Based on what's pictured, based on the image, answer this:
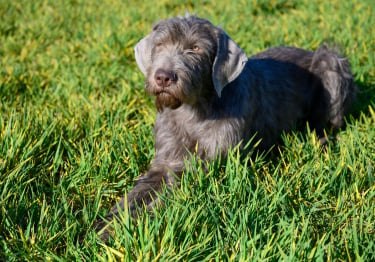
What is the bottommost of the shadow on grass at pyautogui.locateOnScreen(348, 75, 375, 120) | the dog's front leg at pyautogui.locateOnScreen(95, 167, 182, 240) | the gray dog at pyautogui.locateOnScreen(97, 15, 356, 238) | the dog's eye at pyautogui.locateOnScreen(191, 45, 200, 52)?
the shadow on grass at pyautogui.locateOnScreen(348, 75, 375, 120)

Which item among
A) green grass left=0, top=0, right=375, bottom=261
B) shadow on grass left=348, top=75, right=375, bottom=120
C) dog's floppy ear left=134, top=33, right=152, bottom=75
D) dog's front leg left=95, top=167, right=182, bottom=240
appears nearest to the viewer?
green grass left=0, top=0, right=375, bottom=261

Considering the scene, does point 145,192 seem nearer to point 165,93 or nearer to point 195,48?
point 165,93

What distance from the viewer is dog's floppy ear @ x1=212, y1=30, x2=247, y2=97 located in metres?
3.78

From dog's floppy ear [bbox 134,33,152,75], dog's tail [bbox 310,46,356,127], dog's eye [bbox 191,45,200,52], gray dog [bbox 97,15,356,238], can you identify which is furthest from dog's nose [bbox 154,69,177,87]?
dog's tail [bbox 310,46,356,127]

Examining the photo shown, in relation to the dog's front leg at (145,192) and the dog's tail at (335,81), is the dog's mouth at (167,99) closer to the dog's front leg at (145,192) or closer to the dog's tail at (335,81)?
the dog's front leg at (145,192)

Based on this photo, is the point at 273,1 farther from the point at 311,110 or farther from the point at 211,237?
the point at 211,237

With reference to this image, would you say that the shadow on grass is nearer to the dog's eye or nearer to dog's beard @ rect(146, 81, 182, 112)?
the dog's eye

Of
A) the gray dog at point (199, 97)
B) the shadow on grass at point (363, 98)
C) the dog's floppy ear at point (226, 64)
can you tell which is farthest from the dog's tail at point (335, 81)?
the dog's floppy ear at point (226, 64)

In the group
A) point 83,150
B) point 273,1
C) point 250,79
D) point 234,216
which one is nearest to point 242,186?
point 234,216

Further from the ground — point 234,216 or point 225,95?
point 225,95

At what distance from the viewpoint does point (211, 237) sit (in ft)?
9.10

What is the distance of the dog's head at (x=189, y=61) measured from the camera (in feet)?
11.8

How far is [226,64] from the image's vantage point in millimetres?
3803

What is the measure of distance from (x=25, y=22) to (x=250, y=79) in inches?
181
